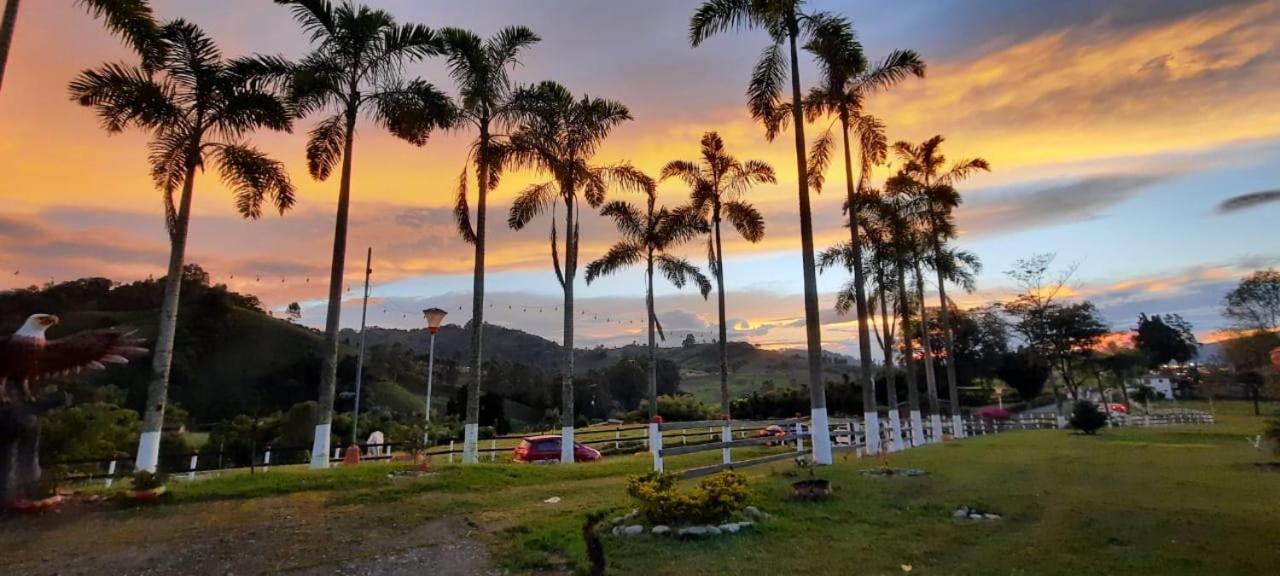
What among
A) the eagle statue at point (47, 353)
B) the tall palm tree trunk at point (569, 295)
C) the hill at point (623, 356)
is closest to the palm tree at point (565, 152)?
the tall palm tree trunk at point (569, 295)

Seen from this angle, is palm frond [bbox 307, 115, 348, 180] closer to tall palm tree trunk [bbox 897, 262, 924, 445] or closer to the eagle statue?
the eagle statue

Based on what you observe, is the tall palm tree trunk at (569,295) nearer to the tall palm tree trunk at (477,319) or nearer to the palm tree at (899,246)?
the tall palm tree trunk at (477,319)

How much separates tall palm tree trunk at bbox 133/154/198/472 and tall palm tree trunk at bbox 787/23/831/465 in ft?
47.0

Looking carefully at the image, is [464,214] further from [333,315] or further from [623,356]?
[623,356]

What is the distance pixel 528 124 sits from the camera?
67.9 ft

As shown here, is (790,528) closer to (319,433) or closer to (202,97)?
(319,433)

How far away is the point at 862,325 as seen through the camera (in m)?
22.1

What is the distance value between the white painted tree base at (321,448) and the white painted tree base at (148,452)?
3.05 meters

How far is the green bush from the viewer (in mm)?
8258

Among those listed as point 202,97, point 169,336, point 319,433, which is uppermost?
point 202,97

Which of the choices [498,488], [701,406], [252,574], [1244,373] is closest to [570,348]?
[498,488]

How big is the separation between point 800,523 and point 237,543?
24.0 ft

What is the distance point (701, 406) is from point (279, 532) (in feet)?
112

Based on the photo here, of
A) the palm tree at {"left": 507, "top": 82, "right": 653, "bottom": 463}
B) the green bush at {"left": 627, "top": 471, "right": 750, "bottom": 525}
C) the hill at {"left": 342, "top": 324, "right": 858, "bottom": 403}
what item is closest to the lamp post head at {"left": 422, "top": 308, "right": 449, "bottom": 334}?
the palm tree at {"left": 507, "top": 82, "right": 653, "bottom": 463}
